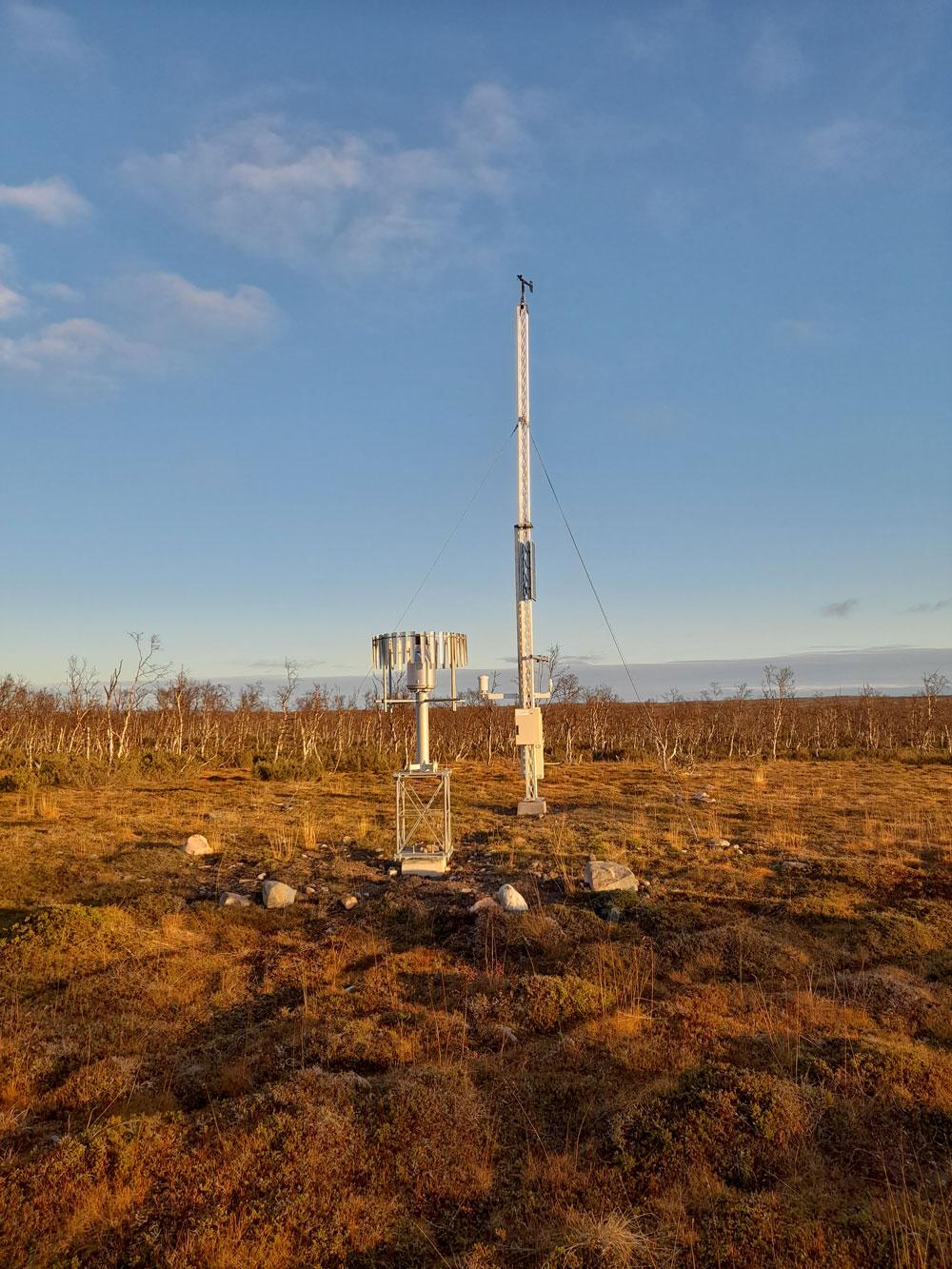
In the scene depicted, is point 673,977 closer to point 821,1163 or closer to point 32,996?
point 821,1163

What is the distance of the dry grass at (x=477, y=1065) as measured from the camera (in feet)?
15.5

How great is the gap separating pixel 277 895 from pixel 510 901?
12.2ft

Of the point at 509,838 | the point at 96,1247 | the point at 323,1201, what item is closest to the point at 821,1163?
the point at 323,1201

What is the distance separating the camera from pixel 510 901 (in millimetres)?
11430

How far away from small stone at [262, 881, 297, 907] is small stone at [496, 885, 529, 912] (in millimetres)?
3327

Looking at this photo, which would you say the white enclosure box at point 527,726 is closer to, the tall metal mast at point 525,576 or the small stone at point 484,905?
the tall metal mast at point 525,576

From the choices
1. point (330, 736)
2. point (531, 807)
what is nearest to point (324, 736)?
point (330, 736)

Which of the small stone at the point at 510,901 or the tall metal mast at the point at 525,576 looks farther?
the tall metal mast at the point at 525,576

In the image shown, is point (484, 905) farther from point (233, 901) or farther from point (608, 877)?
point (233, 901)

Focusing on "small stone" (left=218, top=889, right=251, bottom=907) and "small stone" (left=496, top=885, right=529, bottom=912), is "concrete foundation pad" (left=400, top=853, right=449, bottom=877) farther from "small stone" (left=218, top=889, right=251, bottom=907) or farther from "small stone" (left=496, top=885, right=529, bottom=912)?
"small stone" (left=218, top=889, right=251, bottom=907)

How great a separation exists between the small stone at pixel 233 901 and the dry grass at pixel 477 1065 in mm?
261

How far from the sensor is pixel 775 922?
10.8 meters

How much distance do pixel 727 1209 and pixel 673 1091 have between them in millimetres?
1289

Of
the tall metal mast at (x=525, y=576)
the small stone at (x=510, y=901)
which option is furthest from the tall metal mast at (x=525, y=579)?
the small stone at (x=510, y=901)
